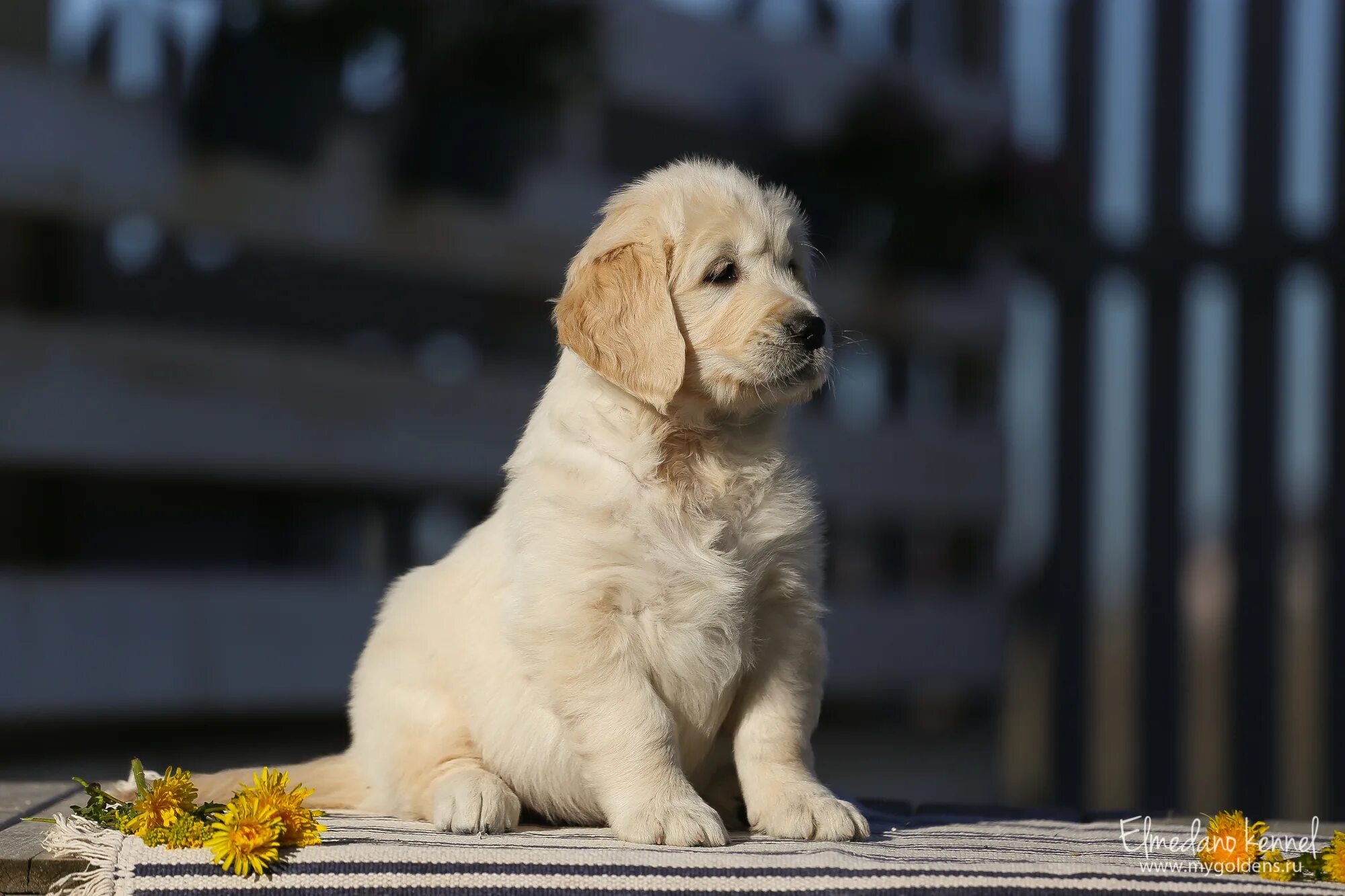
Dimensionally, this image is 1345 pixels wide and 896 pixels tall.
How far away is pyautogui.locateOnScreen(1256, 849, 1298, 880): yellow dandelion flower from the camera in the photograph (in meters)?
2.14

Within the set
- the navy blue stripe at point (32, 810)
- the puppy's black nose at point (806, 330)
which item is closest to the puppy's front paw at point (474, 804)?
the navy blue stripe at point (32, 810)

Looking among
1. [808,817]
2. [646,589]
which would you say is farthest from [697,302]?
[808,817]

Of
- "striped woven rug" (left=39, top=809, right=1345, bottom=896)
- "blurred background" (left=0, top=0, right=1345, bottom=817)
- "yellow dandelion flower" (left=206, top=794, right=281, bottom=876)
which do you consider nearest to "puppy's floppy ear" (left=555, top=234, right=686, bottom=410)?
"striped woven rug" (left=39, top=809, right=1345, bottom=896)

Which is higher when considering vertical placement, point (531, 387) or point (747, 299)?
point (531, 387)

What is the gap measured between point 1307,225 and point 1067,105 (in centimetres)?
164

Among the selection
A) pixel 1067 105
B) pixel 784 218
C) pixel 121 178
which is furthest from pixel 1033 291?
pixel 784 218

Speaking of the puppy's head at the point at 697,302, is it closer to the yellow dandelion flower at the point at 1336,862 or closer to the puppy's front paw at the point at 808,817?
the puppy's front paw at the point at 808,817

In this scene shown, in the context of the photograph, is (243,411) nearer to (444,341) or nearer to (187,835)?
(444,341)

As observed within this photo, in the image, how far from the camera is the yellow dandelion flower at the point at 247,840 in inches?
82.4

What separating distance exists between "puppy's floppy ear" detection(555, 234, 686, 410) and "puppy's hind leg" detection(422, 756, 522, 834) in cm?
73

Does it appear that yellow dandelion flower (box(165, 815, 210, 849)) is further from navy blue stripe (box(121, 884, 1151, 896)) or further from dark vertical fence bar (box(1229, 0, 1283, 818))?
dark vertical fence bar (box(1229, 0, 1283, 818))

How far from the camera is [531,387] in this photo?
845 centimetres

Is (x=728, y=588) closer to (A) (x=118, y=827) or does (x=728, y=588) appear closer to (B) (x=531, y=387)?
(A) (x=118, y=827)

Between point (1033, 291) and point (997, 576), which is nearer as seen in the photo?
point (1033, 291)
